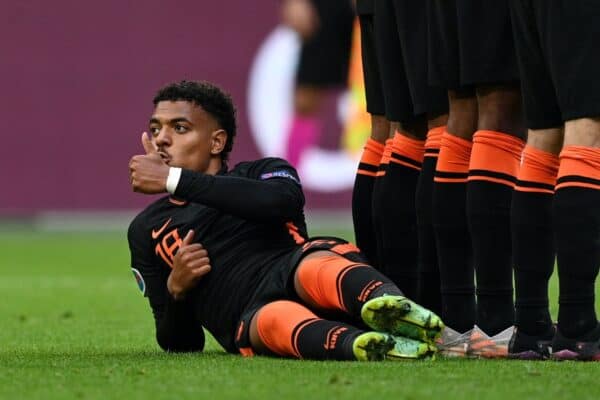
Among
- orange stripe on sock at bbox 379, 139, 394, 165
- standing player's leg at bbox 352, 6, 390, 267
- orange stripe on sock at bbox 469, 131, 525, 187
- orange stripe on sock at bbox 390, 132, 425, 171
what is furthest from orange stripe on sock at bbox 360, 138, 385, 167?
orange stripe on sock at bbox 469, 131, 525, 187

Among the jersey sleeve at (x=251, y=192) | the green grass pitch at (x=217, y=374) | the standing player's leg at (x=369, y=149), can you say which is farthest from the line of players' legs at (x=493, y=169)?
the jersey sleeve at (x=251, y=192)

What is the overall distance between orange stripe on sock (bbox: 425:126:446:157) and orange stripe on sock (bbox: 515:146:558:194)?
0.40 metres

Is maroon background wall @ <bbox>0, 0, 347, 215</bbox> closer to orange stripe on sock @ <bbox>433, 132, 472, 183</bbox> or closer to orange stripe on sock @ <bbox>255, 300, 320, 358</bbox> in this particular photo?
orange stripe on sock @ <bbox>433, 132, 472, 183</bbox>

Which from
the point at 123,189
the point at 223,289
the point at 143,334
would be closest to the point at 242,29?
the point at 123,189

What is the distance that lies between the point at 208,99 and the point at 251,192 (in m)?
0.56

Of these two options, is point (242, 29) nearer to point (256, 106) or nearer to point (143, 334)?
point (256, 106)

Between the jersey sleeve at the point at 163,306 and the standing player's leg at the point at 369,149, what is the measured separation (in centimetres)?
74

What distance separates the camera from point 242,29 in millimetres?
14703

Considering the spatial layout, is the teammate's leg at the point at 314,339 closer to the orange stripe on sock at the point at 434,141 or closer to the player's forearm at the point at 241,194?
the player's forearm at the point at 241,194

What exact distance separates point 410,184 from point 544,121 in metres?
0.75

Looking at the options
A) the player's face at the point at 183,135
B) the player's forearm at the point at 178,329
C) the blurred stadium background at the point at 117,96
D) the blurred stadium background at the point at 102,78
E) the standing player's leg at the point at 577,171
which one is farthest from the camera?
the blurred stadium background at the point at 102,78

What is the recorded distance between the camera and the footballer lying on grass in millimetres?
4055

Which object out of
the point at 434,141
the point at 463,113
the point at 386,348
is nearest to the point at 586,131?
the point at 463,113

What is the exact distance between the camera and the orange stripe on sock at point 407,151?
190 inches
